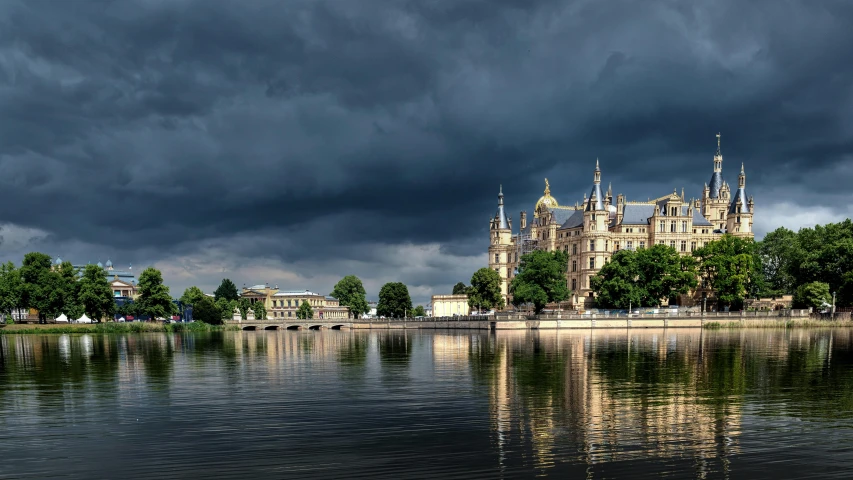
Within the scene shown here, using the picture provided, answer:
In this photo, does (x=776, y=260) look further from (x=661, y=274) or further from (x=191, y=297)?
(x=191, y=297)

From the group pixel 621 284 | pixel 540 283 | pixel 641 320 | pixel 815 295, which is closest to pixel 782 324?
pixel 815 295

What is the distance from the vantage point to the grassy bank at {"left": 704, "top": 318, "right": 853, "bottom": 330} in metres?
111

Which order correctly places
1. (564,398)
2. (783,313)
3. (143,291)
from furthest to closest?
1. (143,291)
2. (783,313)
3. (564,398)

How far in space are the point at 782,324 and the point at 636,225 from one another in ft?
161

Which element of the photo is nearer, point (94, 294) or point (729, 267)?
point (94, 294)

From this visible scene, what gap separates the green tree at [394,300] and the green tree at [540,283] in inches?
2076

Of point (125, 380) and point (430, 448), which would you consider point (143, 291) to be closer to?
point (125, 380)

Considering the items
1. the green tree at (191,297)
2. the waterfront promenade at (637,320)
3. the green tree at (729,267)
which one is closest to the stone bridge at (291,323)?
the green tree at (191,297)

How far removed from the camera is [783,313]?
117 m

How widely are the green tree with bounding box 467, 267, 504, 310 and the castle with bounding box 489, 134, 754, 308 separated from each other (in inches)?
750

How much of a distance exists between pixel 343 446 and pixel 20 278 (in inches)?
5023

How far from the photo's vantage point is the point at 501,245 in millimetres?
187750

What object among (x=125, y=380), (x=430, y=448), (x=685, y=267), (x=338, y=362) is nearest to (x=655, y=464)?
(x=430, y=448)

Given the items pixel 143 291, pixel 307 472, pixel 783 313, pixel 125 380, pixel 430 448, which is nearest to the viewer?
pixel 307 472
